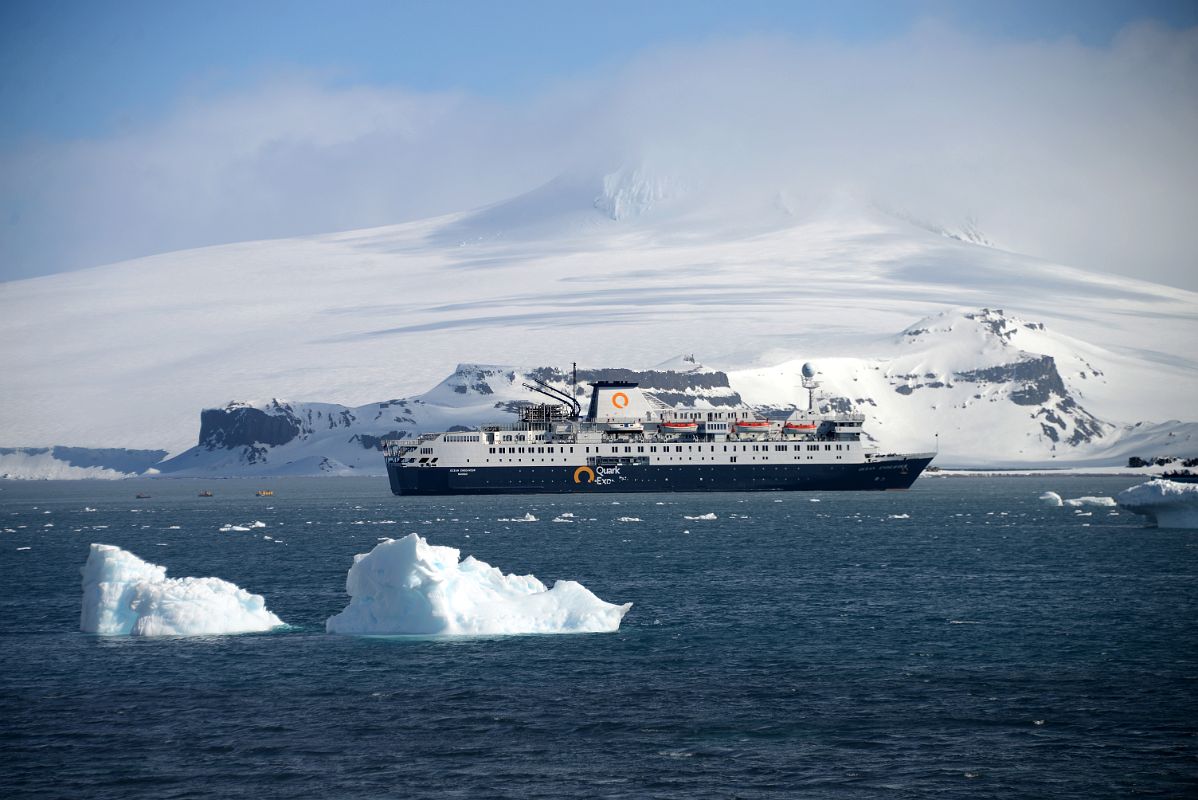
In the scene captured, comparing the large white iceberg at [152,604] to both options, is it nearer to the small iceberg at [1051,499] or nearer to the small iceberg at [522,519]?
the small iceberg at [522,519]

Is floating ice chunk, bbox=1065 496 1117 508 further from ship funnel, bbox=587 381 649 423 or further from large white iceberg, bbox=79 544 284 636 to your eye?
large white iceberg, bbox=79 544 284 636

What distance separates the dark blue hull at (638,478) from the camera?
133125 millimetres

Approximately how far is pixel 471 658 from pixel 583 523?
5412 cm

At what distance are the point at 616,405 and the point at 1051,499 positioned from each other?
133ft

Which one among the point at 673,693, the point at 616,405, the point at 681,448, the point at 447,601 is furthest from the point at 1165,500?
the point at 616,405

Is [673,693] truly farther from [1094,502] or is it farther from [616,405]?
[616,405]

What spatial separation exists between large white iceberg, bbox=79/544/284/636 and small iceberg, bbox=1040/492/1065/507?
270 feet

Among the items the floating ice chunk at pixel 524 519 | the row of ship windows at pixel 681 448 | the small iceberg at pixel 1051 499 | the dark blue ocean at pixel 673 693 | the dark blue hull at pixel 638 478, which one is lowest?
the dark blue ocean at pixel 673 693

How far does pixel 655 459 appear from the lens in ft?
438

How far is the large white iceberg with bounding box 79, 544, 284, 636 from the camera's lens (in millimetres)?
41438

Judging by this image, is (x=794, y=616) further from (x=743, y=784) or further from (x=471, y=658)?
(x=743, y=784)

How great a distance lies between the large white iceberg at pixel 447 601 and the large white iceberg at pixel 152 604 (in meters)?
2.61

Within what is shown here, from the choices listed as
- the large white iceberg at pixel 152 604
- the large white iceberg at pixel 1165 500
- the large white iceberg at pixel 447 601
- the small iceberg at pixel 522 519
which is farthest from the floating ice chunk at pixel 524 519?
the large white iceberg at pixel 447 601

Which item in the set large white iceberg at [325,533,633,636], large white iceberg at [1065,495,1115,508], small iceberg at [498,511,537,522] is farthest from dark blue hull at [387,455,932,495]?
large white iceberg at [325,533,633,636]
